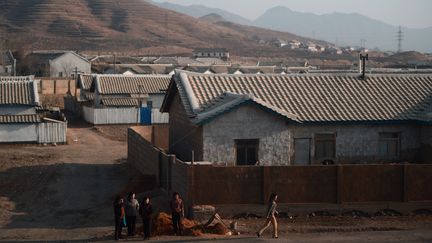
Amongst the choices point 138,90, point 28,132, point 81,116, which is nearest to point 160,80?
point 138,90

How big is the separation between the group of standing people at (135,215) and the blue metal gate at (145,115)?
28817mm

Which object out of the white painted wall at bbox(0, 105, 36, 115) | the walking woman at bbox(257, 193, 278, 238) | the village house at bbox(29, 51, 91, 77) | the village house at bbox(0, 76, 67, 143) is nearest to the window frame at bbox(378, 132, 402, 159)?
the walking woman at bbox(257, 193, 278, 238)

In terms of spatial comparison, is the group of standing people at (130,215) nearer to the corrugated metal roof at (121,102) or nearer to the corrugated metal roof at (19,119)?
the corrugated metal roof at (19,119)

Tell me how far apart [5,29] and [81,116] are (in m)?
143

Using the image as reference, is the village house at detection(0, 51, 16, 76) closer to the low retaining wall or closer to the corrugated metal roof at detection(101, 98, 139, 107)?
the corrugated metal roof at detection(101, 98, 139, 107)

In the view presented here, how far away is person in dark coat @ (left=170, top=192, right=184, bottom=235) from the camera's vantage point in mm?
18547

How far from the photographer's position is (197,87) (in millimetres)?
25453

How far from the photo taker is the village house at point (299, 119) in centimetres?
2367

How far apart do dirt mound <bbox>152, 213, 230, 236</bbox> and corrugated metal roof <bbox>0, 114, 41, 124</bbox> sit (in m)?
20.8

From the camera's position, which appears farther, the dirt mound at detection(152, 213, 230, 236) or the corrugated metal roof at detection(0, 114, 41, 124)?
the corrugated metal roof at detection(0, 114, 41, 124)

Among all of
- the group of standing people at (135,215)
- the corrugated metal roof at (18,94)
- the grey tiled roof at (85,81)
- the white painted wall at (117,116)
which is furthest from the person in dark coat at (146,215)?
the grey tiled roof at (85,81)

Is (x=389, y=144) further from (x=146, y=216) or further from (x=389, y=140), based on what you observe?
(x=146, y=216)

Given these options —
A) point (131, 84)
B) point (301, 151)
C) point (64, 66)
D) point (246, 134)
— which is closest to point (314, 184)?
point (246, 134)

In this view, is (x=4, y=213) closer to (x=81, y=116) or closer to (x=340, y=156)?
(x=340, y=156)
